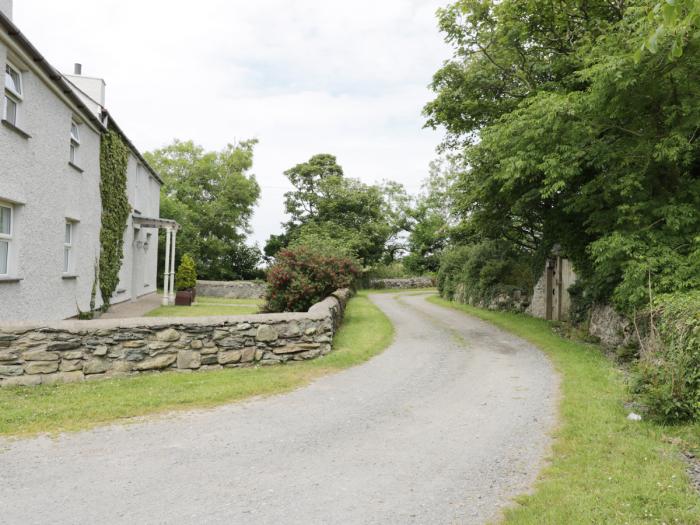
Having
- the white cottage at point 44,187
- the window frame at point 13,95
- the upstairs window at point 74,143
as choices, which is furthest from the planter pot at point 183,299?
the window frame at point 13,95

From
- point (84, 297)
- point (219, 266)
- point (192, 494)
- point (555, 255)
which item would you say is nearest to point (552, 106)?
point (555, 255)

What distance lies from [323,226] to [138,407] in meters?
32.4

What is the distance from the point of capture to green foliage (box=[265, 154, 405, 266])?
38425mm

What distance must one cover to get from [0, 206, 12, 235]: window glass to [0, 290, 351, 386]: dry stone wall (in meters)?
3.40

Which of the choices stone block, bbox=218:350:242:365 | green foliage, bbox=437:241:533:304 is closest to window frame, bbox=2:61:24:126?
stone block, bbox=218:350:242:365

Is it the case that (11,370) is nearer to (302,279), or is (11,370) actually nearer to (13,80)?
(13,80)

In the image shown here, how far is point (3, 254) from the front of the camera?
9398 millimetres

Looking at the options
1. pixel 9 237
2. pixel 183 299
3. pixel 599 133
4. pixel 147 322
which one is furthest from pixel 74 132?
pixel 599 133

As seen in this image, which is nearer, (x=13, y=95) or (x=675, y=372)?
(x=675, y=372)

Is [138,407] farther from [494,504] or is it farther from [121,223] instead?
[121,223]

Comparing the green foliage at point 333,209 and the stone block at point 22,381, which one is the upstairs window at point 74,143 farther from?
the green foliage at point 333,209

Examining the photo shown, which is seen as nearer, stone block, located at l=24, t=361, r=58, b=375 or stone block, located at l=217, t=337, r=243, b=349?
stone block, located at l=24, t=361, r=58, b=375

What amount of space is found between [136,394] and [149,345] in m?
1.37

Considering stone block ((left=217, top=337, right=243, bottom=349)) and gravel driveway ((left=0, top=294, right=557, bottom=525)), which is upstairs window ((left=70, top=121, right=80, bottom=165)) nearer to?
stone block ((left=217, top=337, right=243, bottom=349))
